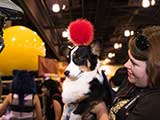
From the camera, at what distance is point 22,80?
435 centimetres

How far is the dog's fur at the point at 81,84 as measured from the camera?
2.77 m

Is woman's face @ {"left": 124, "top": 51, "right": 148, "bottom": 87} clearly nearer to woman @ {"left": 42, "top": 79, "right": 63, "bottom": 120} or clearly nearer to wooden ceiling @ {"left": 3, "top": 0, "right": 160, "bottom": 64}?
woman @ {"left": 42, "top": 79, "right": 63, "bottom": 120}

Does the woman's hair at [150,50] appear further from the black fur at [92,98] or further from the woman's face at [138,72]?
the black fur at [92,98]

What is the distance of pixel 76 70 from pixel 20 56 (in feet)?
1.58

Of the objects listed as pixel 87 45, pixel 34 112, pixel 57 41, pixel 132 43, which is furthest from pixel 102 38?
pixel 132 43

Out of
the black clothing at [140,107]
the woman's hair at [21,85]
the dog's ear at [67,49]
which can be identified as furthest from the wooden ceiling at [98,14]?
the black clothing at [140,107]

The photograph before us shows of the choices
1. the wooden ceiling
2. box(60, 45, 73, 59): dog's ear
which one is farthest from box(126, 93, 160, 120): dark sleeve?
the wooden ceiling

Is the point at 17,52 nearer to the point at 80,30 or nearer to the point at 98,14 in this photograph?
the point at 80,30

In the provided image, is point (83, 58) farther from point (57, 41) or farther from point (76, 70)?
point (57, 41)

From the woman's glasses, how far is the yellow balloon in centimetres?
130

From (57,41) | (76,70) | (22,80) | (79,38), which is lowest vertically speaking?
(57,41)

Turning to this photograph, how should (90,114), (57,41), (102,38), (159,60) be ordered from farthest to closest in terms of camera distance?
(57,41) → (102,38) → (90,114) → (159,60)

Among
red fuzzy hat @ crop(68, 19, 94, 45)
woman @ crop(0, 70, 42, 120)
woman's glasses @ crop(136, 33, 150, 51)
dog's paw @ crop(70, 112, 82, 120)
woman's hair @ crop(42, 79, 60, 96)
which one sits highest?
woman's glasses @ crop(136, 33, 150, 51)

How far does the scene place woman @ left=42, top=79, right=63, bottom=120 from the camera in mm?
5445
